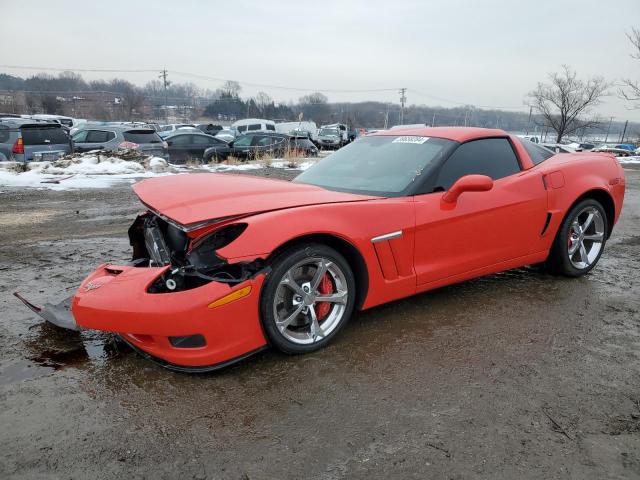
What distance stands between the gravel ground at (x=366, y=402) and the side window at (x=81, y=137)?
38.8 ft

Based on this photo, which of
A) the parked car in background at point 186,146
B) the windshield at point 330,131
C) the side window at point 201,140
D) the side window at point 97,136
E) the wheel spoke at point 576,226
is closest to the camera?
the wheel spoke at point 576,226

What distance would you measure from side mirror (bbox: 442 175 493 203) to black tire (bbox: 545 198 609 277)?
133 cm

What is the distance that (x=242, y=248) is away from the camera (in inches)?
93.0

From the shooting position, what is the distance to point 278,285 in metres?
2.48

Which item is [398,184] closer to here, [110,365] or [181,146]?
[110,365]

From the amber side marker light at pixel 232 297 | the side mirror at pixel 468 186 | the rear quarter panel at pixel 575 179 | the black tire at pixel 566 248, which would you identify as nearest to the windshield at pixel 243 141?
the rear quarter panel at pixel 575 179

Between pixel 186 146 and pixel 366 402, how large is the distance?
1456 centimetres

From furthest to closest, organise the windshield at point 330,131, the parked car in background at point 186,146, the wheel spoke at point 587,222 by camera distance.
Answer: the windshield at point 330,131 < the parked car in background at point 186,146 < the wheel spoke at point 587,222

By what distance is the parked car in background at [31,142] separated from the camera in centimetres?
1170

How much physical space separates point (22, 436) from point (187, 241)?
1243 mm

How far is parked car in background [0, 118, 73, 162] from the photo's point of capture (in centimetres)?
1170

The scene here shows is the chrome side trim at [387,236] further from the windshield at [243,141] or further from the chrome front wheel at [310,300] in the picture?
the windshield at [243,141]

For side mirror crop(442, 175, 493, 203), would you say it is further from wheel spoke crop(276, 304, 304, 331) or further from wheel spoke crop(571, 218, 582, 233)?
wheel spoke crop(571, 218, 582, 233)

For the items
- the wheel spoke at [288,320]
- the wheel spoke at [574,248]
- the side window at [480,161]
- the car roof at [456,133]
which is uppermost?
the car roof at [456,133]
